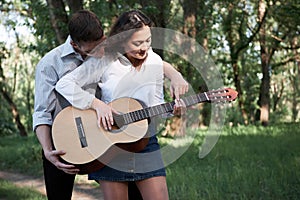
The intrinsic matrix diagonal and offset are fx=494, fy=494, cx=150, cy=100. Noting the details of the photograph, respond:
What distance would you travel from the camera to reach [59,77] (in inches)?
112

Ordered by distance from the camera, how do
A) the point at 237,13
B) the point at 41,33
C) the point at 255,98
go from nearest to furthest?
the point at 41,33
the point at 237,13
the point at 255,98

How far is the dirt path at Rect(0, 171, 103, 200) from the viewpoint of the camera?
6305 millimetres

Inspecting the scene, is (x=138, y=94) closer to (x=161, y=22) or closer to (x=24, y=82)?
(x=161, y=22)

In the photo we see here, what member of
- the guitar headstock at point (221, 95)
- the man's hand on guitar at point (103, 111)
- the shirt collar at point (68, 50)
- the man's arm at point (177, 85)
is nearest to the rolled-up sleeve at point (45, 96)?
the shirt collar at point (68, 50)

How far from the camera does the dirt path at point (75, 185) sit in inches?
248

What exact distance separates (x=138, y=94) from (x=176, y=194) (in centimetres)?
298

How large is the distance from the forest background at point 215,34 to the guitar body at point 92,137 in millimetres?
4085

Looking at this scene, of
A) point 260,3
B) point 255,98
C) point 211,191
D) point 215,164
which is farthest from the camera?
point 255,98

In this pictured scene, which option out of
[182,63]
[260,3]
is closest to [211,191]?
[182,63]

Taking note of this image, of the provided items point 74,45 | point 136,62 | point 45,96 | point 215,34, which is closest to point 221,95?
point 136,62

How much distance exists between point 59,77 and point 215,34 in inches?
592

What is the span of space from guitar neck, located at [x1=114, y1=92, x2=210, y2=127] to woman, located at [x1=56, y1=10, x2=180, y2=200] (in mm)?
49

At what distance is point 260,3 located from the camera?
16.2m

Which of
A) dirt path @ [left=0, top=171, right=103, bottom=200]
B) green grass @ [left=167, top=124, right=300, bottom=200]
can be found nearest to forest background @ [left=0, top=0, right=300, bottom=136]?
green grass @ [left=167, top=124, right=300, bottom=200]
